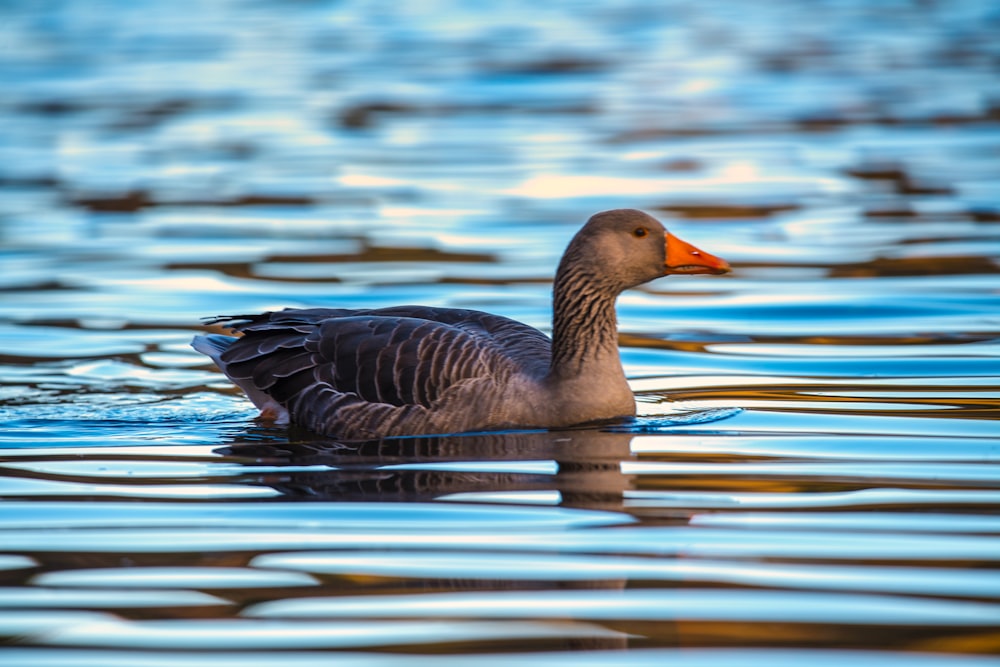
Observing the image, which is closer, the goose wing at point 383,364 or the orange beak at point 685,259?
the goose wing at point 383,364

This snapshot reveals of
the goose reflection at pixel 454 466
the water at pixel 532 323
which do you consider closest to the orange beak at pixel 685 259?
the water at pixel 532 323

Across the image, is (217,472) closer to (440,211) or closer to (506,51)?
(440,211)

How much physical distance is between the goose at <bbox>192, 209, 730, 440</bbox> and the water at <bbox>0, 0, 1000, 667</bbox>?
8.6 inches

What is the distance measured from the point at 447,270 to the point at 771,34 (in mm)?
26475

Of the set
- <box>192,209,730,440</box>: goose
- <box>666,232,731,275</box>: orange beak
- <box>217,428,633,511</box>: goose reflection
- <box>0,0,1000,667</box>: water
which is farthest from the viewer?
<box>666,232,731,275</box>: orange beak

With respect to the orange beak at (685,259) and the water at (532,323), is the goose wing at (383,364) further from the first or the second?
the orange beak at (685,259)

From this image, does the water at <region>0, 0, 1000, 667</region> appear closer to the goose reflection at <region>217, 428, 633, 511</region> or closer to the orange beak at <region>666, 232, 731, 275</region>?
the goose reflection at <region>217, 428, 633, 511</region>

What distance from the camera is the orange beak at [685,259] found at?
9680 mm

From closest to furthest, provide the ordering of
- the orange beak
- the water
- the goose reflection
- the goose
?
1. the water
2. the goose reflection
3. the goose
4. the orange beak

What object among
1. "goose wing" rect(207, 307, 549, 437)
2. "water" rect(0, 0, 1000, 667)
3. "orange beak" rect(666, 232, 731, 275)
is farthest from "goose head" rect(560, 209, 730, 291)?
"water" rect(0, 0, 1000, 667)

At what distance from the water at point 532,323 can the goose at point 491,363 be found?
22 centimetres

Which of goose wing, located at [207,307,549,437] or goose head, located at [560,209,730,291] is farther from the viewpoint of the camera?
goose head, located at [560,209,730,291]

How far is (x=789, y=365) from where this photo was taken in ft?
38.5

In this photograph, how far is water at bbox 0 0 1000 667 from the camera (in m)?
6.10
